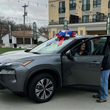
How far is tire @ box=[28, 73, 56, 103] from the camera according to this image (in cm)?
394

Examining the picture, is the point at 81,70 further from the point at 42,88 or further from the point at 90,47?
the point at 42,88

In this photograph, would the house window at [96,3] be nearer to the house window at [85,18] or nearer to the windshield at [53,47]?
the house window at [85,18]

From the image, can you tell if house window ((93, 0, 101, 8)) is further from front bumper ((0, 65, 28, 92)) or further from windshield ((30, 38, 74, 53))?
front bumper ((0, 65, 28, 92))

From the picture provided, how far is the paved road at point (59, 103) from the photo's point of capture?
12.9 feet

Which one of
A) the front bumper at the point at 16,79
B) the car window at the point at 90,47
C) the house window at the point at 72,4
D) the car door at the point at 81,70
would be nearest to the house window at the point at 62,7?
the house window at the point at 72,4

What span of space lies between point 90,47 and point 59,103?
1612 millimetres

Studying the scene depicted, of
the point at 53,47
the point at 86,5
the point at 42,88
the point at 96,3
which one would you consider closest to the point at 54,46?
the point at 53,47

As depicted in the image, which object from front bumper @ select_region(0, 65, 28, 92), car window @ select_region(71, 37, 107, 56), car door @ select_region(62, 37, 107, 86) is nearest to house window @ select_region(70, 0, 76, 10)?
car window @ select_region(71, 37, 107, 56)

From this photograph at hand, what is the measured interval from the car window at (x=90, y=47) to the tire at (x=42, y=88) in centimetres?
91

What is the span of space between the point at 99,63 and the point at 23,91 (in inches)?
74.3

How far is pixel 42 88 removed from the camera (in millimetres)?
4090

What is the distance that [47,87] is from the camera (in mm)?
4148

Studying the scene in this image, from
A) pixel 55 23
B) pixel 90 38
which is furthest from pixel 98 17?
pixel 90 38

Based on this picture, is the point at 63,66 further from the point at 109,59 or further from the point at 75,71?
the point at 109,59
